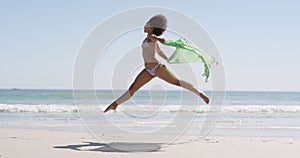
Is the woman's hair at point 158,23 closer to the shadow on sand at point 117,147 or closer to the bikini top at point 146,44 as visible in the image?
the bikini top at point 146,44

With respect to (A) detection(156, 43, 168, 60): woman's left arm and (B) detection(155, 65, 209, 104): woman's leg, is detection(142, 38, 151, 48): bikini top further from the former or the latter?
(B) detection(155, 65, 209, 104): woman's leg

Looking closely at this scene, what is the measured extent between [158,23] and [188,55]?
0.98 meters

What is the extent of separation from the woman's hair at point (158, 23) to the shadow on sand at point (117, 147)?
2.30 meters

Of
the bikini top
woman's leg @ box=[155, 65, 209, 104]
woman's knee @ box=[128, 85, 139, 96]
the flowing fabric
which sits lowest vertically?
woman's knee @ box=[128, 85, 139, 96]

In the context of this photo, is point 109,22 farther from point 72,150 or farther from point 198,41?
point 72,150

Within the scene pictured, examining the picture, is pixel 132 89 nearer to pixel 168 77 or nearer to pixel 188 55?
pixel 168 77

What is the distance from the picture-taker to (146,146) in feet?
27.7

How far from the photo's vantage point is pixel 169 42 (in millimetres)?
7324

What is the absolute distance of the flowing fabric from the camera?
748cm

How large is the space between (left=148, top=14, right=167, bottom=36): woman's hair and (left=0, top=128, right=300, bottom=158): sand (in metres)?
2.13

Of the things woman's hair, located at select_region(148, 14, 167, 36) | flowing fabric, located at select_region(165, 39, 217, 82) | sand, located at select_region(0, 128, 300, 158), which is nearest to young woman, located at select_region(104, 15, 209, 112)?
woman's hair, located at select_region(148, 14, 167, 36)

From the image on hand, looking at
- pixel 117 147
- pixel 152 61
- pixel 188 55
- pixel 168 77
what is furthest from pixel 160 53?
pixel 117 147

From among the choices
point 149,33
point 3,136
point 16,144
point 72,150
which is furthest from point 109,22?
point 3,136

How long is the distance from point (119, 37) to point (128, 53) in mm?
395
